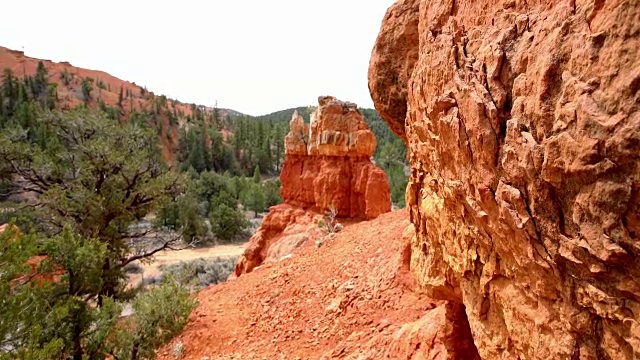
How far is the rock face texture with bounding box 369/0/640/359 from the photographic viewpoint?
1.79 metres

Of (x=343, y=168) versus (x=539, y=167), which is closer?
(x=539, y=167)

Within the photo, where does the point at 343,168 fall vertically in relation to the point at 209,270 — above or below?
above

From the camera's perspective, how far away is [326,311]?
7.71m

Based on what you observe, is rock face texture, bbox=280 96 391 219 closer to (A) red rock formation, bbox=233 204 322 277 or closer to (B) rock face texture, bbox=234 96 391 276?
(B) rock face texture, bbox=234 96 391 276

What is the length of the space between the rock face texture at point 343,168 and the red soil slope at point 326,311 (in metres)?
6.58

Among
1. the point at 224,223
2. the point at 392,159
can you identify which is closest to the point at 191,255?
the point at 224,223

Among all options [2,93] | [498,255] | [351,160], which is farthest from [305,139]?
[2,93]

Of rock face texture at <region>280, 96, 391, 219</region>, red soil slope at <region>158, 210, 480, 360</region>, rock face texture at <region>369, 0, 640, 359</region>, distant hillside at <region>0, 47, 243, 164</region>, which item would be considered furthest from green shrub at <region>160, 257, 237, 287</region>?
distant hillside at <region>0, 47, 243, 164</region>

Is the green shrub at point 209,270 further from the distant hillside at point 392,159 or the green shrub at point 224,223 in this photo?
the distant hillside at point 392,159

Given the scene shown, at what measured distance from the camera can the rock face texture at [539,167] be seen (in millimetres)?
1785

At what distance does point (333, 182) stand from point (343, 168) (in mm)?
917

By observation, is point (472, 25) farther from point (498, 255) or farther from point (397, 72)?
point (397, 72)

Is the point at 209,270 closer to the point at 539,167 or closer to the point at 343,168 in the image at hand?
the point at 343,168

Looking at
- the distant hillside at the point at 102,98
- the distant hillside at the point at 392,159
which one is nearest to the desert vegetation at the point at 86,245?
the distant hillside at the point at 392,159
